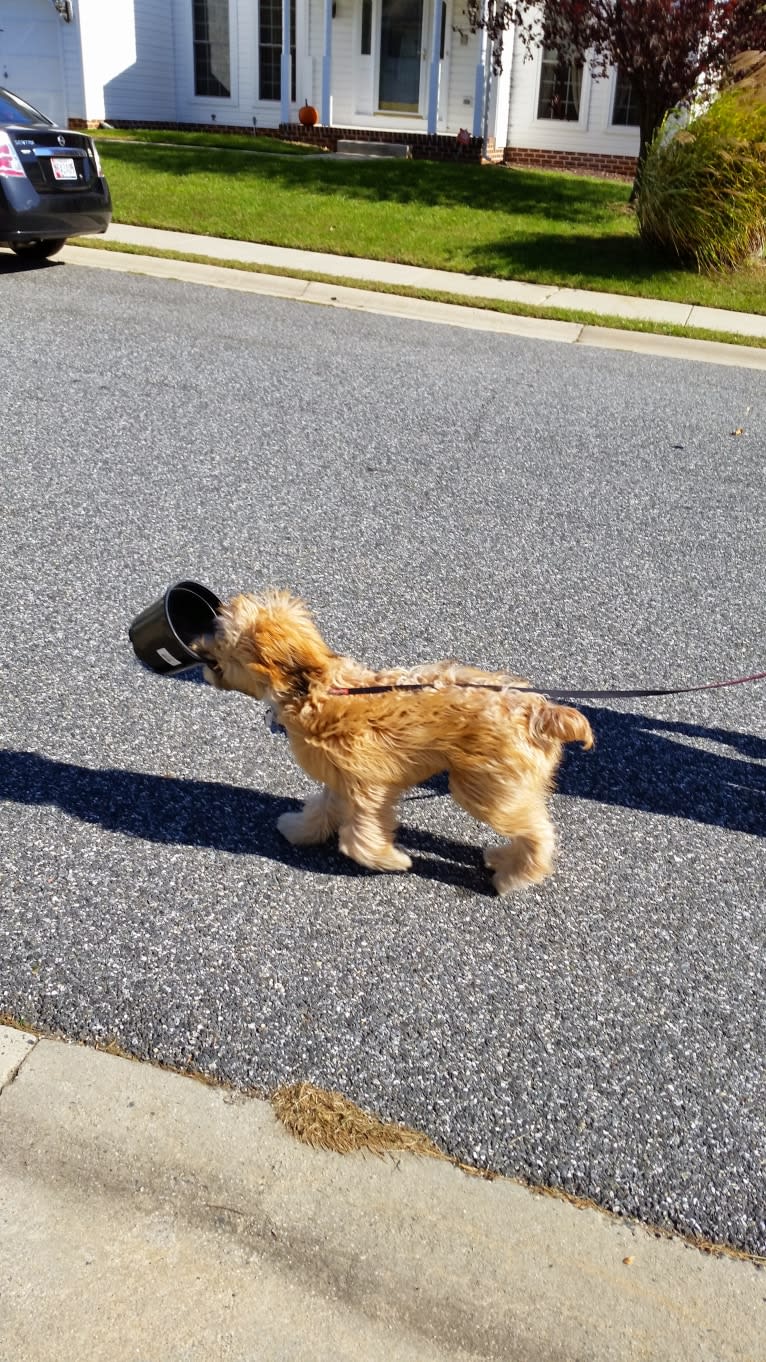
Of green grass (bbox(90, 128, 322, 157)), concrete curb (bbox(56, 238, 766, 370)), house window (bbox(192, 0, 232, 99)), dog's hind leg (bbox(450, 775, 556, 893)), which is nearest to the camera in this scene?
dog's hind leg (bbox(450, 775, 556, 893))

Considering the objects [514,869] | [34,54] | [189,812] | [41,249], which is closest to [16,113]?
[41,249]

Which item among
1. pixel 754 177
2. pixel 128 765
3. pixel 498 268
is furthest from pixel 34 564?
pixel 754 177

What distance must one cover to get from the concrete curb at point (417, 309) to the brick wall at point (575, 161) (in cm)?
1190

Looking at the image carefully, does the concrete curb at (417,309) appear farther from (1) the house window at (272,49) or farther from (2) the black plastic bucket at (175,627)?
(1) the house window at (272,49)

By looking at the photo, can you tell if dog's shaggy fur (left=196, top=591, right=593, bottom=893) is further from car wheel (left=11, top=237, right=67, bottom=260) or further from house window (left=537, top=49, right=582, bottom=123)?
house window (left=537, top=49, right=582, bottom=123)

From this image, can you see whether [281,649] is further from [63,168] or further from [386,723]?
[63,168]

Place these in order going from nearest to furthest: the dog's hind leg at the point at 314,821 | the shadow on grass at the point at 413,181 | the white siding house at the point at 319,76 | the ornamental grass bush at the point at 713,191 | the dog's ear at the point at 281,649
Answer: the dog's ear at the point at 281,649 < the dog's hind leg at the point at 314,821 < the ornamental grass bush at the point at 713,191 < the shadow on grass at the point at 413,181 < the white siding house at the point at 319,76

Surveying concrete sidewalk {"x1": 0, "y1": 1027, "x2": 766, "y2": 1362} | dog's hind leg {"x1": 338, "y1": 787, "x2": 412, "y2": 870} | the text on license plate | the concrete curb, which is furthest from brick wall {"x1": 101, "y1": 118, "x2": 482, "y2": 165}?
concrete sidewalk {"x1": 0, "y1": 1027, "x2": 766, "y2": 1362}

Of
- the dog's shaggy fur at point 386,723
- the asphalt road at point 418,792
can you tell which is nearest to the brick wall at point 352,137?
the asphalt road at point 418,792

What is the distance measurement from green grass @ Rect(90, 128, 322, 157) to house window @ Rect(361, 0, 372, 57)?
2747 mm

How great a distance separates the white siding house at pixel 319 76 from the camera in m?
21.6

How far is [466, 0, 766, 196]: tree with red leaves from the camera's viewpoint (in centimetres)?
1416

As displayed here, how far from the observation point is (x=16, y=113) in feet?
36.5

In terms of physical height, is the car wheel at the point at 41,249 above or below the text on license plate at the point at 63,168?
below
